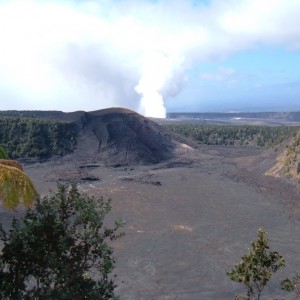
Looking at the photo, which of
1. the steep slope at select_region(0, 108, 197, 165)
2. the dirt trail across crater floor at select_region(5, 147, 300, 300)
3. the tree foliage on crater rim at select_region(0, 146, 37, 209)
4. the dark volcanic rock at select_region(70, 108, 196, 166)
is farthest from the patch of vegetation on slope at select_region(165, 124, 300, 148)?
the tree foliage on crater rim at select_region(0, 146, 37, 209)

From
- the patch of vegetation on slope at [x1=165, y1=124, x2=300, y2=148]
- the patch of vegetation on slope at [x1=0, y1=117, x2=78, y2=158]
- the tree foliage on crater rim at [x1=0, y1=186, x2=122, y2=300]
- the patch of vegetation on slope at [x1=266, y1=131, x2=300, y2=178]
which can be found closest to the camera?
the tree foliage on crater rim at [x1=0, y1=186, x2=122, y2=300]

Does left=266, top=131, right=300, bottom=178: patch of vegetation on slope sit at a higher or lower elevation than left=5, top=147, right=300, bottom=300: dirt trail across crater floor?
higher

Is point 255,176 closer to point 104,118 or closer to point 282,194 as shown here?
point 282,194

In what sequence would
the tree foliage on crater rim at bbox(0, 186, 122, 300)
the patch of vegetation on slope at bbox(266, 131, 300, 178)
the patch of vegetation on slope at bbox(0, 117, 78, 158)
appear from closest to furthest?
the tree foliage on crater rim at bbox(0, 186, 122, 300)
the patch of vegetation on slope at bbox(266, 131, 300, 178)
the patch of vegetation on slope at bbox(0, 117, 78, 158)

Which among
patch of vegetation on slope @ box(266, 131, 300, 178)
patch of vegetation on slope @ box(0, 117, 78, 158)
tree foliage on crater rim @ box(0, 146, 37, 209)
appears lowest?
patch of vegetation on slope @ box(266, 131, 300, 178)

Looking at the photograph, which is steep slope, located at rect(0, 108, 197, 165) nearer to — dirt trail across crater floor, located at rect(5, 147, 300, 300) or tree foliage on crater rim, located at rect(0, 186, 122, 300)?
dirt trail across crater floor, located at rect(5, 147, 300, 300)

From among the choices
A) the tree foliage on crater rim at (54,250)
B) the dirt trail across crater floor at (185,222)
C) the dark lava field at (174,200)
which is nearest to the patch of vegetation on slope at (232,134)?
the dark lava field at (174,200)

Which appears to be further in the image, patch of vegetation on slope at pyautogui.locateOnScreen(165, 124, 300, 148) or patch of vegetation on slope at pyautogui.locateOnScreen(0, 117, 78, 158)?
patch of vegetation on slope at pyautogui.locateOnScreen(165, 124, 300, 148)

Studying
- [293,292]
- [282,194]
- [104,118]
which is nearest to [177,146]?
[104,118]
